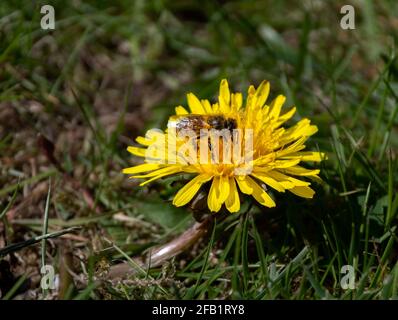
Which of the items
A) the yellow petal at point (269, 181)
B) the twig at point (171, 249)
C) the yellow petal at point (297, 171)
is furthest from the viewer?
the twig at point (171, 249)

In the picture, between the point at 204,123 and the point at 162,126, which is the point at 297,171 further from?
the point at 162,126

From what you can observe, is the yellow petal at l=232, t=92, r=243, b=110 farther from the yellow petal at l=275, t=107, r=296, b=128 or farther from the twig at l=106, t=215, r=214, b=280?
the twig at l=106, t=215, r=214, b=280

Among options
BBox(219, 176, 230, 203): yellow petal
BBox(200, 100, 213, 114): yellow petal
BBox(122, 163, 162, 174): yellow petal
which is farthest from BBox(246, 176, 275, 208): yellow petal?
BBox(200, 100, 213, 114): yellow petal

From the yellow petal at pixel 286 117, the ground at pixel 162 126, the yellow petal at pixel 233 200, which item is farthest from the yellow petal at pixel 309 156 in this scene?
the yellow petal at pixel 233 200

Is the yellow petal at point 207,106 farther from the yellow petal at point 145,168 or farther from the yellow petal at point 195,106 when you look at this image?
the yellow petal at point 145,168
